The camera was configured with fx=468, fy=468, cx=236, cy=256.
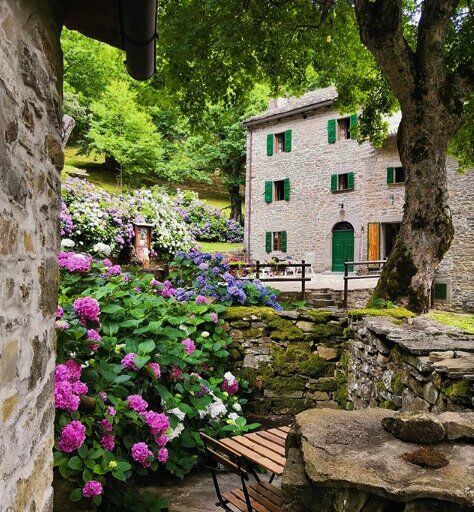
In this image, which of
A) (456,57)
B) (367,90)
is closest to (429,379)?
(456,57)

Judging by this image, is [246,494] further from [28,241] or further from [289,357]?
[289,357]

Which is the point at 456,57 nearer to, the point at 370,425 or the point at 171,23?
the point at 171,23

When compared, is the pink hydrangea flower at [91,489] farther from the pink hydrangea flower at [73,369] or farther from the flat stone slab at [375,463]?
the flat stone slab at [375,463]

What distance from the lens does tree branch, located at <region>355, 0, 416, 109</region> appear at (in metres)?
7.11

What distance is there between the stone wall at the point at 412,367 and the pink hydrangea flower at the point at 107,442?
7.60ft

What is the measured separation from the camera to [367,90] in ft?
35.7

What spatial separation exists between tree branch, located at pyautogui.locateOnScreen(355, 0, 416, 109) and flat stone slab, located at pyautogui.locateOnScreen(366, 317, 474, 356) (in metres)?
4.18

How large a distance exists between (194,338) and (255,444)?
2.38 metres

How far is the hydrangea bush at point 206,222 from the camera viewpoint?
2450 centimetres

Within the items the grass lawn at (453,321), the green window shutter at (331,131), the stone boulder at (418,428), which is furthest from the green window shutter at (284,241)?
the stone boulder at (418,428)

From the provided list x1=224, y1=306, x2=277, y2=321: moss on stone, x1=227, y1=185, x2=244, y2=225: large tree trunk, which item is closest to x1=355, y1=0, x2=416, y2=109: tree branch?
x1=224, y1=306, x2=277, y2=321: moss on stone

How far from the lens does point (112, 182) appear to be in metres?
29.4

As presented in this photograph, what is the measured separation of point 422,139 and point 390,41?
159cm

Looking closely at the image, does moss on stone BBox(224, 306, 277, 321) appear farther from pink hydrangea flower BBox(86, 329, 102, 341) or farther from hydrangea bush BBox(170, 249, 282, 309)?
pink hydrangea flower BBox(86, 329, 102, 341)
